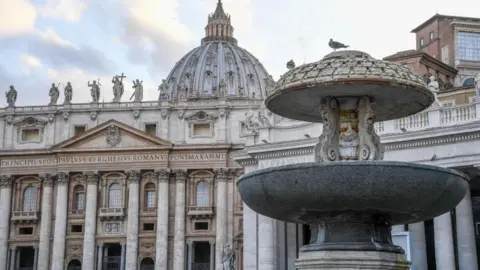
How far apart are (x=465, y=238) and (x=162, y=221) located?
33809 millimetres

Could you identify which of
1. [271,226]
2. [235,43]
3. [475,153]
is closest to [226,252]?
[271,226]

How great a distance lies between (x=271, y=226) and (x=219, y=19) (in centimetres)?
7695

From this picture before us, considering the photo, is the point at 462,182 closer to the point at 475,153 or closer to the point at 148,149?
the point at 475,153

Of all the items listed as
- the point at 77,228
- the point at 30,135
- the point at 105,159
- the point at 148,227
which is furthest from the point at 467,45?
the point at 30,135

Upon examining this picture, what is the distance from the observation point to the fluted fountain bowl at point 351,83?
40.9 ft

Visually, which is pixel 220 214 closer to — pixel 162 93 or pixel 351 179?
pixel 162 93

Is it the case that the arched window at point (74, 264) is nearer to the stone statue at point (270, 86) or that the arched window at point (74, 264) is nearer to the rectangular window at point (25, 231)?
the rectangular window at point (25, 231)

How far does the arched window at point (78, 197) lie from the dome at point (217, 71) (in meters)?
32.6

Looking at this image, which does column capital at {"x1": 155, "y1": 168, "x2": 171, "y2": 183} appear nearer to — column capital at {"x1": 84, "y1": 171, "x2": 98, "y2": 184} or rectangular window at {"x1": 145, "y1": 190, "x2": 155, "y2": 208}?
rectangular window at {"x1": 145, "y1": 190, "x2": 155, "y2": 208}

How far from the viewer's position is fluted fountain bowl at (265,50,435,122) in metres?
12.5

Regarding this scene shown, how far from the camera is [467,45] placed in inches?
2036

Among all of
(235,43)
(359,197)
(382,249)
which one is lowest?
(382,249)

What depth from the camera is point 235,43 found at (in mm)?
103188

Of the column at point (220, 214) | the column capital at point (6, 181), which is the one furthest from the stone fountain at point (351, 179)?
the column capital at point (6, 181)
